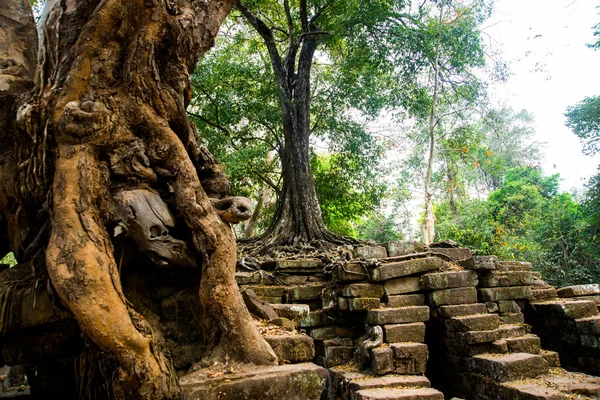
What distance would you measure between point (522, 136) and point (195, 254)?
1046 inches

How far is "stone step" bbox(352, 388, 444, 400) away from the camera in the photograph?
3377 mm

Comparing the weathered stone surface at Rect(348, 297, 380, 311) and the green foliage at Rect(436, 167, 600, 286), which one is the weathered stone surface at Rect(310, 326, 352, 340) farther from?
the green foliage at Rect(436, 167, 600, 286)

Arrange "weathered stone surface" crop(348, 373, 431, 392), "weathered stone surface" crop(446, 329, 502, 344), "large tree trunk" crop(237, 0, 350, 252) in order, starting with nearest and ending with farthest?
"weathered stone surface" crop(348, 373, 431, 392) → "weathered stone surface" crop(446, 329, 502, 344) → "large tree trunk" crop(237, 0, 350, 252)

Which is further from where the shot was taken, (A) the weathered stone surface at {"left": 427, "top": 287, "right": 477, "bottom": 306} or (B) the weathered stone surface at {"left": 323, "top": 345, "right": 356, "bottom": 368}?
(B) the weathered stone surface at {"left": 323, "top": 345, "right": 356, "bottom": 368}

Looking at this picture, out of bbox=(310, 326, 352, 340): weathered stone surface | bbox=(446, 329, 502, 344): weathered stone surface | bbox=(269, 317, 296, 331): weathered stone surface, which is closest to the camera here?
bbox=(269, 317, 296, 331): weathered stone surface

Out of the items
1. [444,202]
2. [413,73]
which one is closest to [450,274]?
[413,73]

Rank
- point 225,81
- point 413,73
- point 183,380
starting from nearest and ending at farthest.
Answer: point 183,380 → point 413,73 → point 225,81

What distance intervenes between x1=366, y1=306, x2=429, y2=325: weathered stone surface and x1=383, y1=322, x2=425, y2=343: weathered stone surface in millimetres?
75

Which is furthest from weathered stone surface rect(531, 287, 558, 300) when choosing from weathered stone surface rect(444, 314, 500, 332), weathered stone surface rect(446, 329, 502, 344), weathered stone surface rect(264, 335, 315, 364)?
weathered stone surface rect(264, 335, 315, 364)

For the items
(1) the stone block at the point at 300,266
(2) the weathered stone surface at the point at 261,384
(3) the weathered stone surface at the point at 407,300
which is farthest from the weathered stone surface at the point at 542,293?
(2) the weathered stone surface at the point at 261,384

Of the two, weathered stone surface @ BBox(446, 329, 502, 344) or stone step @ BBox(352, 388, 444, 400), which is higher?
weathered stone surface @ BBox(446, 329, 502, 344)

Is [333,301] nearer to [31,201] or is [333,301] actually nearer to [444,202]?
[31,201]

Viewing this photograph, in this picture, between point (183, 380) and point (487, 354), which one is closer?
point (183, 380)

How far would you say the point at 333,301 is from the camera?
16.9ft
